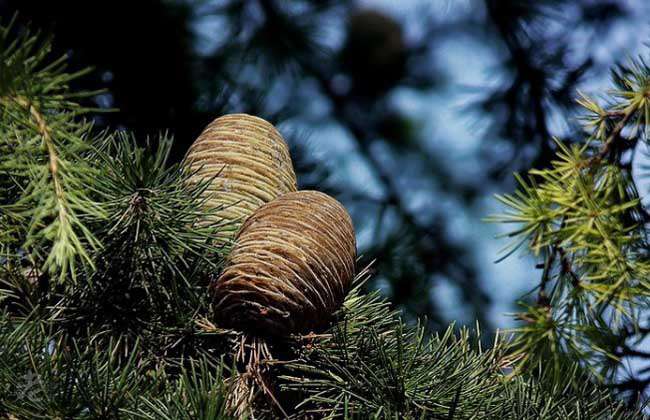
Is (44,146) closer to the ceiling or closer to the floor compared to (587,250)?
closer to the floor

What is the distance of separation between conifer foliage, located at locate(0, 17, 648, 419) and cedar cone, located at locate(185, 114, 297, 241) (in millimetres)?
34

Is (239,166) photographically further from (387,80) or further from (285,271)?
(387,80)

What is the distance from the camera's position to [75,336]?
53 centimetres

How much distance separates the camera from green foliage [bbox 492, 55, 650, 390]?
1.71 feet

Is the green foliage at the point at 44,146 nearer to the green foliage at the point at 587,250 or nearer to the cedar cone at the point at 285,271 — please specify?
the cedar cone at the point at 285,271

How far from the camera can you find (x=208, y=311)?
0.56 meters

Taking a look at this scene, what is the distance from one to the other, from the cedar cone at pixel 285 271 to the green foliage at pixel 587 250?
0.37 ft

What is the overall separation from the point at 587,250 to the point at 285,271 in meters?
0.19

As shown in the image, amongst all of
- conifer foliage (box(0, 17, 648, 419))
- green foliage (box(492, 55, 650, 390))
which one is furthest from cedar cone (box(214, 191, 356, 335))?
green foliage (box(492, 55, 650, 390))

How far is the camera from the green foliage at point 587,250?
521mm

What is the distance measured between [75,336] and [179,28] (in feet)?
2.62

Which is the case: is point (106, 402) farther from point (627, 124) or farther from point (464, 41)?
point (464, 41)

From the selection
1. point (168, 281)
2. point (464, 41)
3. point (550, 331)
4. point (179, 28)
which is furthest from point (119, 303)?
point (464, 41)

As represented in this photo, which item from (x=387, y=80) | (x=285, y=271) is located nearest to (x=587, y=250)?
(x=285, y=271)
